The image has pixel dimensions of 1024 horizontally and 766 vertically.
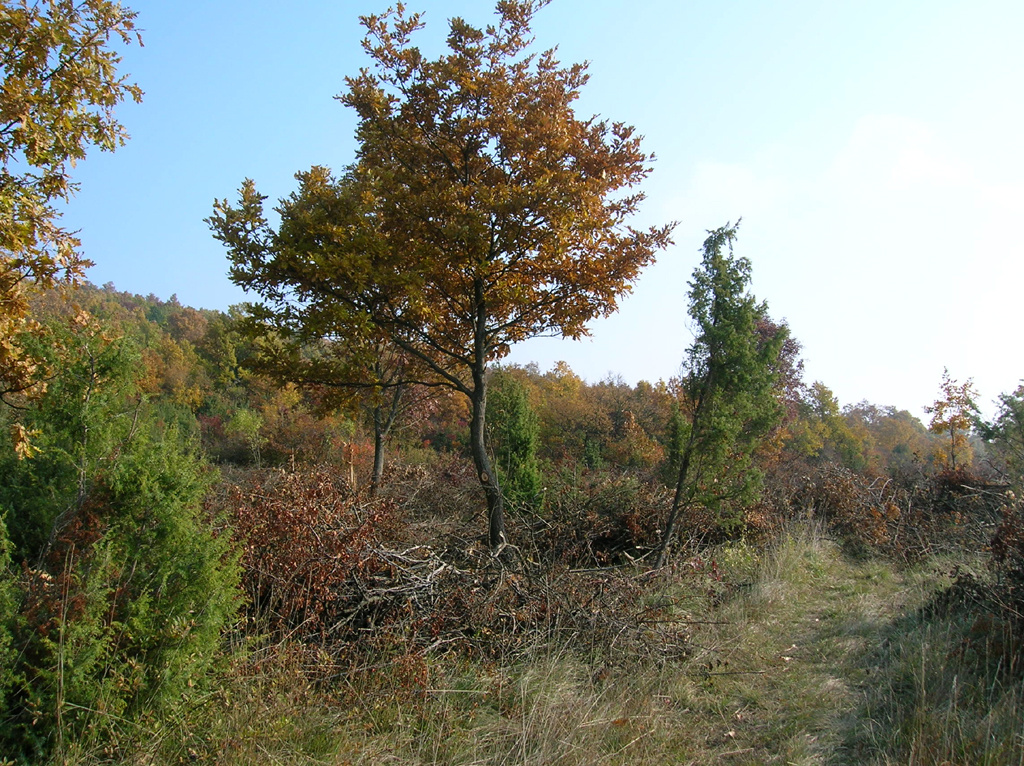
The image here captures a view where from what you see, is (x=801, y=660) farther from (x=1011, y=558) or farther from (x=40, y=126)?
(x=40, y=126)

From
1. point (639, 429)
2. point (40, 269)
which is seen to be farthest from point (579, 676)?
point (639, 429)

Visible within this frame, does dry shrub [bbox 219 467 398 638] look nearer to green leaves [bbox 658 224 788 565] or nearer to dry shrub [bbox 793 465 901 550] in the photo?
green leaves [bbox 658 224 788 565]

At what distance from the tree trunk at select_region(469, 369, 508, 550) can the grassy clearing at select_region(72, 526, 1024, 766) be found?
173cm

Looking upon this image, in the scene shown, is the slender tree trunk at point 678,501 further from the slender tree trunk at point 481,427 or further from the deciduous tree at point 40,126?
the deciduous tree at point 40,126

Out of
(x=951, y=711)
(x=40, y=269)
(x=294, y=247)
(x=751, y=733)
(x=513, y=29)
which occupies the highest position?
(x=513, y=29)

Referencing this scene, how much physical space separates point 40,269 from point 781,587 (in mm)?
7268

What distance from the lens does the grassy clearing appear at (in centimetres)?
319

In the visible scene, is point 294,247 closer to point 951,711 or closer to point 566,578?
point 566,578

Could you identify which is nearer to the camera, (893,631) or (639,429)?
(893,631)

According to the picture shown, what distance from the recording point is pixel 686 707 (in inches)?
170

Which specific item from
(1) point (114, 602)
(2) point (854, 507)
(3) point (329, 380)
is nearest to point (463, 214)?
(3) point (329, 380)

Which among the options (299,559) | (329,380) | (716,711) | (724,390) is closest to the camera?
(716,711)

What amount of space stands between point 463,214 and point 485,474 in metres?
2.60

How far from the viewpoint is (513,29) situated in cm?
622
